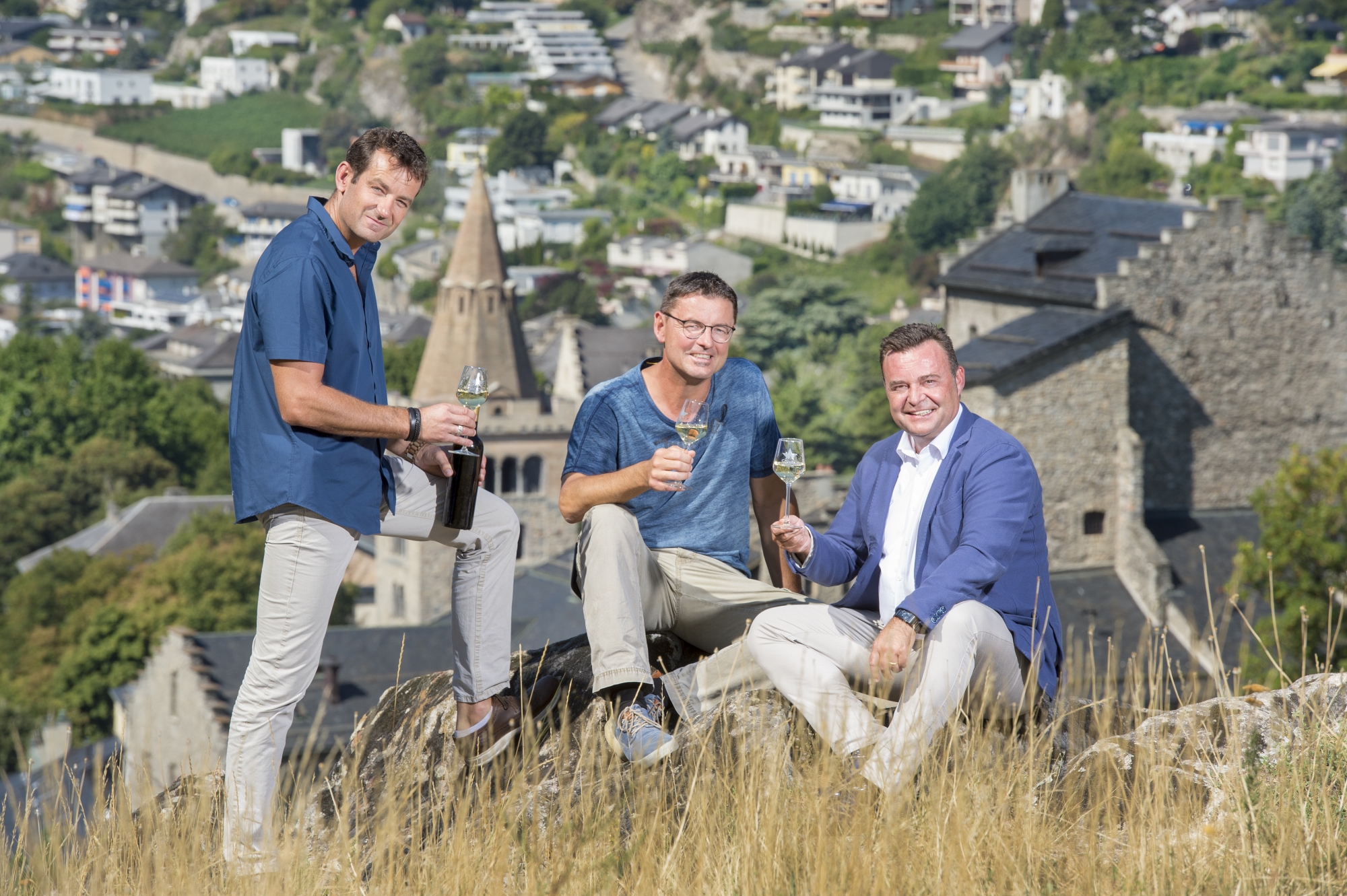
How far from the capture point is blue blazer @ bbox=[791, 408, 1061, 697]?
373cm

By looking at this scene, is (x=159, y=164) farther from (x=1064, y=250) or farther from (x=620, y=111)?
(x=1064, y=250)

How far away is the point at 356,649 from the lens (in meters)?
27.0

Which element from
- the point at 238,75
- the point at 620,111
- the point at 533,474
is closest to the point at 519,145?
the point at 620,111

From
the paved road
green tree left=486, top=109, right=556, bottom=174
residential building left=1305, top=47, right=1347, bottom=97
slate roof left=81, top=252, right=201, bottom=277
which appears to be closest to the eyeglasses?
residential building left=1305, top=47, right=1347, bottom=97

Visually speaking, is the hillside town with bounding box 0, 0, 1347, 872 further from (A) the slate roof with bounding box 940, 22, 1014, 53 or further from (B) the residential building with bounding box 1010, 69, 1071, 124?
(A) the slate roof with bounding box 940, 22, 1014, 53

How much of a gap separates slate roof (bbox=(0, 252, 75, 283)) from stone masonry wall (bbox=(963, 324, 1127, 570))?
337 ft

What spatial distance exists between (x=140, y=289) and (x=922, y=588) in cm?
11349

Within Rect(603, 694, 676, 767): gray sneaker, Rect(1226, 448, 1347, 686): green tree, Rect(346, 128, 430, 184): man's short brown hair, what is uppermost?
Rect(346, 128, 430, 184): man's short brown hair

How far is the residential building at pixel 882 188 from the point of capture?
288 feet

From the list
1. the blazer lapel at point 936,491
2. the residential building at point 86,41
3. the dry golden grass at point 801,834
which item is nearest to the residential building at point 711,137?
the residential building at point 86,41

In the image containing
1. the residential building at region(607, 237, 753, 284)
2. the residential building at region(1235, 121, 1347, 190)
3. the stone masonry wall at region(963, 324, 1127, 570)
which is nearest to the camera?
the stone masonry wall at region(963, 324, 1127, 570)

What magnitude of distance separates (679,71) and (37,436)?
3064 inches

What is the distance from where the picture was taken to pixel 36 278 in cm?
11219

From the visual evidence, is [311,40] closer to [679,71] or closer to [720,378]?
[679,71]
